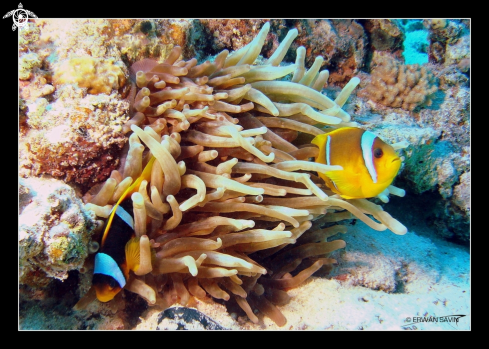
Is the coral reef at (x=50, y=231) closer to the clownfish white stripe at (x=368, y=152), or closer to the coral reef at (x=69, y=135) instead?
the coral reef at (x=69, y=135)

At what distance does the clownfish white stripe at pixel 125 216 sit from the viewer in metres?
1.71

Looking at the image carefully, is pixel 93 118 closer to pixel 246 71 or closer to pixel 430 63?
pixel 246 71

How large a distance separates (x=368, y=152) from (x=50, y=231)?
1758 mm

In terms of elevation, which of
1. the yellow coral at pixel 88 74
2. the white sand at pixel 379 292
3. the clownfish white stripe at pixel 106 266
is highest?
the yellow coral at pixel 88 74

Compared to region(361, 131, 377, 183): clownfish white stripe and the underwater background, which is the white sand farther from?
region(361, 131, 377, 183): clownfish white stripe

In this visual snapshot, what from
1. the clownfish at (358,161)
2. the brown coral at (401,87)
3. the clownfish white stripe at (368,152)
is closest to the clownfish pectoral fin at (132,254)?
the clownfish at (358,161)

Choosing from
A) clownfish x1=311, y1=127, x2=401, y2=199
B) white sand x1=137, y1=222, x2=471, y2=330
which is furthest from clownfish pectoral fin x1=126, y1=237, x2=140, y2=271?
clownfish x1=311, y1=127, x2=401, y2=199

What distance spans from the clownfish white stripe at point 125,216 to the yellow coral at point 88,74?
26.5 inches

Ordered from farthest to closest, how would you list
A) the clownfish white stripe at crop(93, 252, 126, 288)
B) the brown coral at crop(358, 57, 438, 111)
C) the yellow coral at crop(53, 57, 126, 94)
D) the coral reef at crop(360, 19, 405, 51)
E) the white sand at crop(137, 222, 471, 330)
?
1. the coral reef at crop(360, 19, 405, 51)
2. the brown coral at crop(358, 57, 438, 111)
3. the white sand at crop(137, 222, 471, 330)
4. the yellow coral at crop(53, 57, 126, 94)
5. the clownfish white stripe at crop(93, 252, 126, 288)

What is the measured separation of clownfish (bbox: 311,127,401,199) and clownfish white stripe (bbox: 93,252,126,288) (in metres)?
1.34

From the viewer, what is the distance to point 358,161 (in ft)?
6.50

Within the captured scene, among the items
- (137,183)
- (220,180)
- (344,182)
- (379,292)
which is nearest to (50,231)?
(137,183)

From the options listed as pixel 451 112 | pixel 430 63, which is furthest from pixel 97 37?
pixel 430 63

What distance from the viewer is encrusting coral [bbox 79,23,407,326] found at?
1.77 meters
